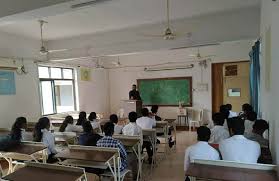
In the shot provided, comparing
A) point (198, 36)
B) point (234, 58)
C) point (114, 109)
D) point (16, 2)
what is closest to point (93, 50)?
point (198, 36)

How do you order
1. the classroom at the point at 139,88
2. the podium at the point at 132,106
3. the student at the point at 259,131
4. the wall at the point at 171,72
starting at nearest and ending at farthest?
the classroom at the point at 139,88
the student at the point at 259,131
the podium at the point at 132,106
the wall at the point at 171,72

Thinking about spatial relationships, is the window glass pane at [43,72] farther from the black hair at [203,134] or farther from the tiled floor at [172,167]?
the black hair at [203,134]

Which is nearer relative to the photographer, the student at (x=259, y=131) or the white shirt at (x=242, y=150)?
the white shirt at (x=242, y=150)

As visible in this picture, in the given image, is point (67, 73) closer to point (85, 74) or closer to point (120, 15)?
point (85, 74)

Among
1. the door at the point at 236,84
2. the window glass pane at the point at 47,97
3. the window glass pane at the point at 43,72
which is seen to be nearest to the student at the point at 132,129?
the window glass pane at the point at 47,97

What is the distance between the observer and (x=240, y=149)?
7.40 feet

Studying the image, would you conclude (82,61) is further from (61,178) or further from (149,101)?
(61,178)

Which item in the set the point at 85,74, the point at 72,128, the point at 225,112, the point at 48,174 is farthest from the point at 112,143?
the point at 85,74

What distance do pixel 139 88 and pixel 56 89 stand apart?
3.33m

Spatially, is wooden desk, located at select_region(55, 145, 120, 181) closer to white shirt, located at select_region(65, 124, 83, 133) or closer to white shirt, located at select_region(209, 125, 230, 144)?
white shirt, located at select_region(65, 124, 83, 133)

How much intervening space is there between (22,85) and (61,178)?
4.51 metres

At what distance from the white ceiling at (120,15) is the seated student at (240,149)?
247cm

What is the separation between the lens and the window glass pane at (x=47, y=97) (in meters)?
6.59

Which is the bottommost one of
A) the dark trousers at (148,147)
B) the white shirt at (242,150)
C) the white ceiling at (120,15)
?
the dark trousers at (148,147)
